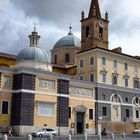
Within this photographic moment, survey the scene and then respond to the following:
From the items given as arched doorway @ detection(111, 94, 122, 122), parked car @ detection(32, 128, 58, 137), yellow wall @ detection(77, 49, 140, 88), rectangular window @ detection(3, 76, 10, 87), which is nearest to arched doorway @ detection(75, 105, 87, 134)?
yellow wall @ detection(77, 49, 140, 88)

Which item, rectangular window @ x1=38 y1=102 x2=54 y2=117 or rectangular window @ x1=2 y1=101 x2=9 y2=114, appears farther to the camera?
rectangular window @ x1=38 y1=102 x2=54 y2=117

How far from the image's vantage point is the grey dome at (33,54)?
188 feet

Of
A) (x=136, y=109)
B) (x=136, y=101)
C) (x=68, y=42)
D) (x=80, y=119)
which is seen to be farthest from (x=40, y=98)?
(x=68, y=42)

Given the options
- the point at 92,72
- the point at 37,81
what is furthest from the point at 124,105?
the point at 37,81

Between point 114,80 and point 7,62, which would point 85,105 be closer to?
point 114,80

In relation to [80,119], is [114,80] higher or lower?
higher

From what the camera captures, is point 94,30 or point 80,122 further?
point 94,30

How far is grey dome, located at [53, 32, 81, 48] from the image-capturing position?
79.8 meters

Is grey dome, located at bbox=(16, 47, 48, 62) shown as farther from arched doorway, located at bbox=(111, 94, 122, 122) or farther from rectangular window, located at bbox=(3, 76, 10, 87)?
Result: arched doorway, located at bbox=(111, 94, 122, 122)

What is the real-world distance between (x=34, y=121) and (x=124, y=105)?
2198 centimetres

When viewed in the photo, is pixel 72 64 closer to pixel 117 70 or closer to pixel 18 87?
pixel 117 70

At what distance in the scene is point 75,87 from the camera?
60.5 metres

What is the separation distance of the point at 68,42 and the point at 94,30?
33.1ft

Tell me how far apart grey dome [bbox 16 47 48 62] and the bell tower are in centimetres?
1535
